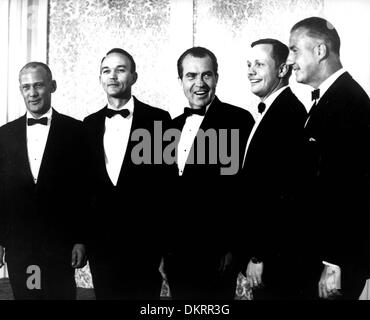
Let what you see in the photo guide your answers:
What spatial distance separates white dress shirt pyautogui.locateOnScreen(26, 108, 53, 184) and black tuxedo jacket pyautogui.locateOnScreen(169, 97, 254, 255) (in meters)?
0.91

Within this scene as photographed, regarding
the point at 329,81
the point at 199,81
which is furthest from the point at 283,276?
the point at 199,81

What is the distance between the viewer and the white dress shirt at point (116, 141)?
3.05 m

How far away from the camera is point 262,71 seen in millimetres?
2951

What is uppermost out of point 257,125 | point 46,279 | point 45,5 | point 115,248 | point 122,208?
point 45,5

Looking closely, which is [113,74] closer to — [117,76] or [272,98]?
[117,76]

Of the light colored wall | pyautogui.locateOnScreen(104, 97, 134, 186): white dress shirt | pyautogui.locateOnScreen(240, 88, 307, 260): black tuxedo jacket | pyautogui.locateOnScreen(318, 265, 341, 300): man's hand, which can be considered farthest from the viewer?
pyautogui.locateOnScreen(104, 97, 134, 186): white dress shirt

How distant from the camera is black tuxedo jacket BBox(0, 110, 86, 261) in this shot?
3.13 metres

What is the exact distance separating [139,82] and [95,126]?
40cm

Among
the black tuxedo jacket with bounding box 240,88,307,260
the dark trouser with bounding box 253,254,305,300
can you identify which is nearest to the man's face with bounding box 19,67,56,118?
the black tuxedo jacket with bounding box 240,88,307,260

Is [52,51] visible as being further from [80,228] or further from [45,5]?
[80,228]

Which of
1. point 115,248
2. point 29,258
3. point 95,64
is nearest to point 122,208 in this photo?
point 115,248

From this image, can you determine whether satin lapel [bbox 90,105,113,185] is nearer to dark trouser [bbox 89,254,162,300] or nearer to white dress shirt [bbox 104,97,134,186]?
white dress shirt [bbox 104,97,134,186]

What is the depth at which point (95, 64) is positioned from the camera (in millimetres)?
3188

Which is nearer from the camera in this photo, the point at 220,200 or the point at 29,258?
the point at 220,200
